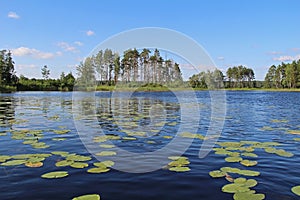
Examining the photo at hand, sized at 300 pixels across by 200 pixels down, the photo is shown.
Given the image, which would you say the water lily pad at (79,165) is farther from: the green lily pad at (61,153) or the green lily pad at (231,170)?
the green lily pad at (231,170)

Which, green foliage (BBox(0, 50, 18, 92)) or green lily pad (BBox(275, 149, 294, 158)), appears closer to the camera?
green lily pad (BBox(275, 149, 294, 158))

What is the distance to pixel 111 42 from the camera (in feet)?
27.7

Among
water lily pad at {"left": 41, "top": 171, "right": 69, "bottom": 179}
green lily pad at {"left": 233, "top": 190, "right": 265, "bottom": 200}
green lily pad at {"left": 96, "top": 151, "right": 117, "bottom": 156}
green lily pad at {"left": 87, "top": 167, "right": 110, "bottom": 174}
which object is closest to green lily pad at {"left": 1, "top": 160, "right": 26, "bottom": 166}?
water lily pad at {"left": 41, "top": 171, "right": 69, "bottom": 179}

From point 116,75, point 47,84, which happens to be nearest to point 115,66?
point 116,75

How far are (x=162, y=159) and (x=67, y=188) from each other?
285 cm

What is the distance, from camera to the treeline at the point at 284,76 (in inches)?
4026

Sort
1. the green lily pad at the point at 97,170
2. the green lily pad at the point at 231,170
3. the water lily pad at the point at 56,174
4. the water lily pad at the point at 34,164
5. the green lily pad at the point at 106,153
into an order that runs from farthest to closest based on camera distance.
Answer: the green lily pad at the point at 106,153 → the water lily pad at the point at 34,164 → the green lily pad at the point at 97,170 → the green lily pad at the point at 231,170 → the water lily pad at the point at 56,174

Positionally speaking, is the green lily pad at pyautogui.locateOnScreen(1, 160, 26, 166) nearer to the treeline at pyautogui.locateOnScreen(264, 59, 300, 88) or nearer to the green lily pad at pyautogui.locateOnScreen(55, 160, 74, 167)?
the green lily pad at pyautogui.locateOnScreen(55, 160, 74, 167)

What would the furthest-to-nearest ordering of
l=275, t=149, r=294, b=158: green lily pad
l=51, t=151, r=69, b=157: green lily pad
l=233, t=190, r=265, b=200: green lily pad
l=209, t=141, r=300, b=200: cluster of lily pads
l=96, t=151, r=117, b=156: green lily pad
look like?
1. l=275, t=149, r=294, b=158: green lily pad
2. l=96, t=151, r=117, b=156: green lily pad
3. l=51, t=151, r=69, b=157: green lily pad
4. l=209, t=141, r=300, b=200: cluster of lily pads
5. l=233, t=190, r=265, b=200: green lily pad

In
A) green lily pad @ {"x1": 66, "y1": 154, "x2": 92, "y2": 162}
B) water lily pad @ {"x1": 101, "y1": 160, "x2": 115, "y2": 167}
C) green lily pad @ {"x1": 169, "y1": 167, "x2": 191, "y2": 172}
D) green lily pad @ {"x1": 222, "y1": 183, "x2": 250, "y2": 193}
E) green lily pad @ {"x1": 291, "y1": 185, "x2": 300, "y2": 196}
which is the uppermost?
green lily pad @ {"x1": 222, "y1": 183, "x2": 250, "y2": 193}

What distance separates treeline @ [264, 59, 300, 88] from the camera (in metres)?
102

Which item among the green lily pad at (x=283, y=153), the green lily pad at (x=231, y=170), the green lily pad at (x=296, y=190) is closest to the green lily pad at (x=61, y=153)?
the green lily pad at (x=231, y=170)

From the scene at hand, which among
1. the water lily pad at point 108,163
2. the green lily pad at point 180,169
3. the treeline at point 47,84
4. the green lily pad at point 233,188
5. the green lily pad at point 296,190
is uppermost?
the treeline at point 47,84

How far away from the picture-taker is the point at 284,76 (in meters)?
117
